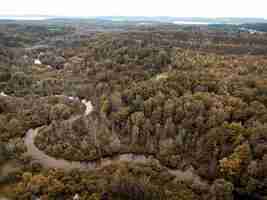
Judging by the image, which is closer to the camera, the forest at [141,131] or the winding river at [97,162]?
the forest at [141,131]

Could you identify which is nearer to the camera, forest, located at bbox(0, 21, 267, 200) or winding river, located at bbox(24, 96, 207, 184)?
forest, located at bbox(0, 21, 267, 200)

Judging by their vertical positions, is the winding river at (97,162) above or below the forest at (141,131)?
below

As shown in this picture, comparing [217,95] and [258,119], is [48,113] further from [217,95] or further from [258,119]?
[258,119]

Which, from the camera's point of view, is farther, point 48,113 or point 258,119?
point 48,113

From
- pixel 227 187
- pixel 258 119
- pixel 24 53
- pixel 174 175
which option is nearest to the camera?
pixel 227 187

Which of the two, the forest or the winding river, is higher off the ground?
the forest

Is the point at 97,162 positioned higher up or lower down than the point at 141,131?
lower down

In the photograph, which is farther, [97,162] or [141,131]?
[141,131]

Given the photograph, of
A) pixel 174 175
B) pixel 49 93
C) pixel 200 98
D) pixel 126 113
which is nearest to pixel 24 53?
pixel 49 93
